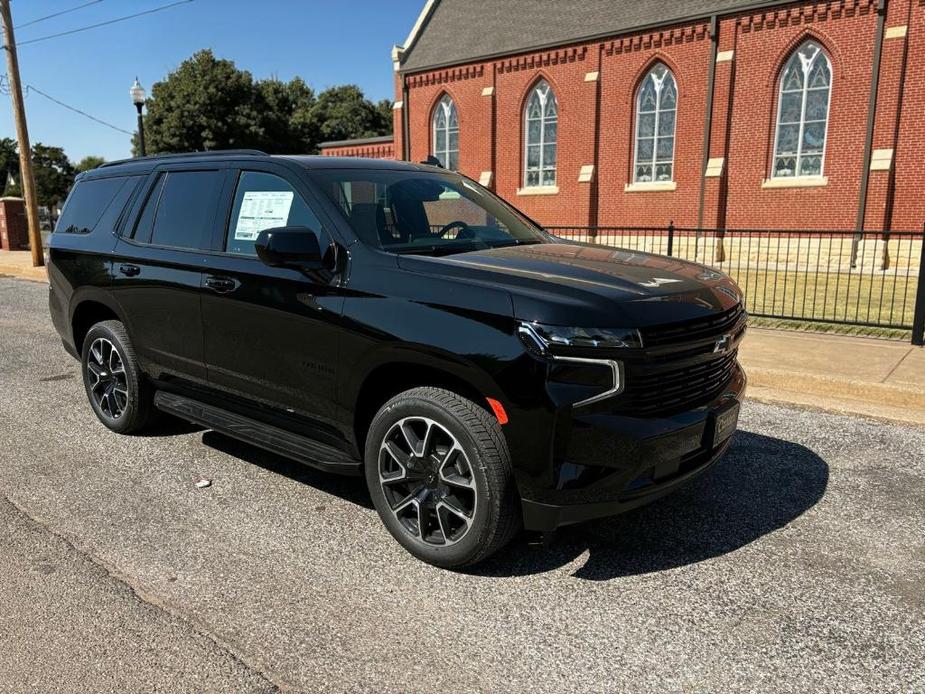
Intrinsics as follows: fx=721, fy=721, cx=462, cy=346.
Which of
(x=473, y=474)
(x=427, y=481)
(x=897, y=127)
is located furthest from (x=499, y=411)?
(x=897, y=127)

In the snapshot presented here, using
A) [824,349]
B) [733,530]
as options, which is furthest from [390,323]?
[824,349]

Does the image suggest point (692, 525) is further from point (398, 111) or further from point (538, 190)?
point (398, 111)

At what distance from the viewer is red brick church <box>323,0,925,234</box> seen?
19.3 m

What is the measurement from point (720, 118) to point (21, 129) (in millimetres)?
19878

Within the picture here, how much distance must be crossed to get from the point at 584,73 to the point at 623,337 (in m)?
23.7

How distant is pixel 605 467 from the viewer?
3.02 metres

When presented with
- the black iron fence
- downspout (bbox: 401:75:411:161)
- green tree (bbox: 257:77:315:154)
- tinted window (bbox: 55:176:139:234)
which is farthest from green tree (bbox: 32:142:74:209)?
tinted window (bbox: 55:176:139:234)

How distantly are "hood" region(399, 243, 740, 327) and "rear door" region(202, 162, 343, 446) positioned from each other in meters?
0.56

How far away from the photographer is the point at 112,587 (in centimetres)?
324

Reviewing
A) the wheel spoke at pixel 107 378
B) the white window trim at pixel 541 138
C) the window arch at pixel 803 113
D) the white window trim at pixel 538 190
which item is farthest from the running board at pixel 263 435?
the white window trim at pixel 541 138

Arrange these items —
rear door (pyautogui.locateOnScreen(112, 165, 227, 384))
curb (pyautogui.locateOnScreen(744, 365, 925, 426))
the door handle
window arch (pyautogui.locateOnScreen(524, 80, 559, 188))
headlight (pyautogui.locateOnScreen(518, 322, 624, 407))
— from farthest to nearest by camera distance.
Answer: window arch (pyautogui.locateOnScreen(524, 80, 559, 188)) → curb (pyautogui.locateOnScreen(744, 365, 925, 426)) → rear door (pyautogui.locateOnScreen(112, 165, 227, 384)) → the door handle → headlight (pyautogui.locateOnScreen(518, 322, 624, 407))

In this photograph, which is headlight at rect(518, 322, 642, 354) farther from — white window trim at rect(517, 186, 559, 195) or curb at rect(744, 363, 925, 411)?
white window trim at rect(517, 186, 559, 195)

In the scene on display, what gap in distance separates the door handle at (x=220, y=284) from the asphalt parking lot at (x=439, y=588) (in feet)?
4.00

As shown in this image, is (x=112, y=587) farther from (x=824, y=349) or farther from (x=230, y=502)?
(x=824, y=349)
